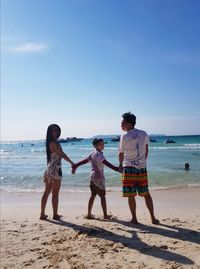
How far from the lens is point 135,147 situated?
5.50 metres

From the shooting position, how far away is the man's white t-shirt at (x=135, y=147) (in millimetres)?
5504

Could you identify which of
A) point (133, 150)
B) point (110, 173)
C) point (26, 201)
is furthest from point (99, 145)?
point (110, 173)

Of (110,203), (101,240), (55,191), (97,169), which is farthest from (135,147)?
(110,203)

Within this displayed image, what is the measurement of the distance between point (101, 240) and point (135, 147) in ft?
5.27

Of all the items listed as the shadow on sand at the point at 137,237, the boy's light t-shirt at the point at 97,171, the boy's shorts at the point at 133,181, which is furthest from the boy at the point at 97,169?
the boy's shorts at the point at 133,181

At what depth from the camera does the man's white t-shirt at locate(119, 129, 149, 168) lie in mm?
5504

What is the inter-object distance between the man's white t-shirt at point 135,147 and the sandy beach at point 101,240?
1079mm

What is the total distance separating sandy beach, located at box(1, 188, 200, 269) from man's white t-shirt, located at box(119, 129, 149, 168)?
1.08 m

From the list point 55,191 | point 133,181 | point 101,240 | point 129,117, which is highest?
point 129,117

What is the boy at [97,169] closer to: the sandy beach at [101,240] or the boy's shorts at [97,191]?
the boy's shorts at [97,191]

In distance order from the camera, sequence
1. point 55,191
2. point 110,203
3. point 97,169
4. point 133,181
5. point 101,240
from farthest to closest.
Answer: point 110,203 < point 55,191 < point 97,169 < point 133,181 < point 101,240

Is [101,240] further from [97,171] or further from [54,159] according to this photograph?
[54,159]

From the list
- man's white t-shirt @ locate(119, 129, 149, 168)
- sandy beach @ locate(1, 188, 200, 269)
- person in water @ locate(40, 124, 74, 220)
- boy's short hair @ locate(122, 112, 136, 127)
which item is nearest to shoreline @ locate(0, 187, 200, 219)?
sandy beach @ locate(1, 188, 200, 269)

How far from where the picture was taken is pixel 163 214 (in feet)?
21.9
